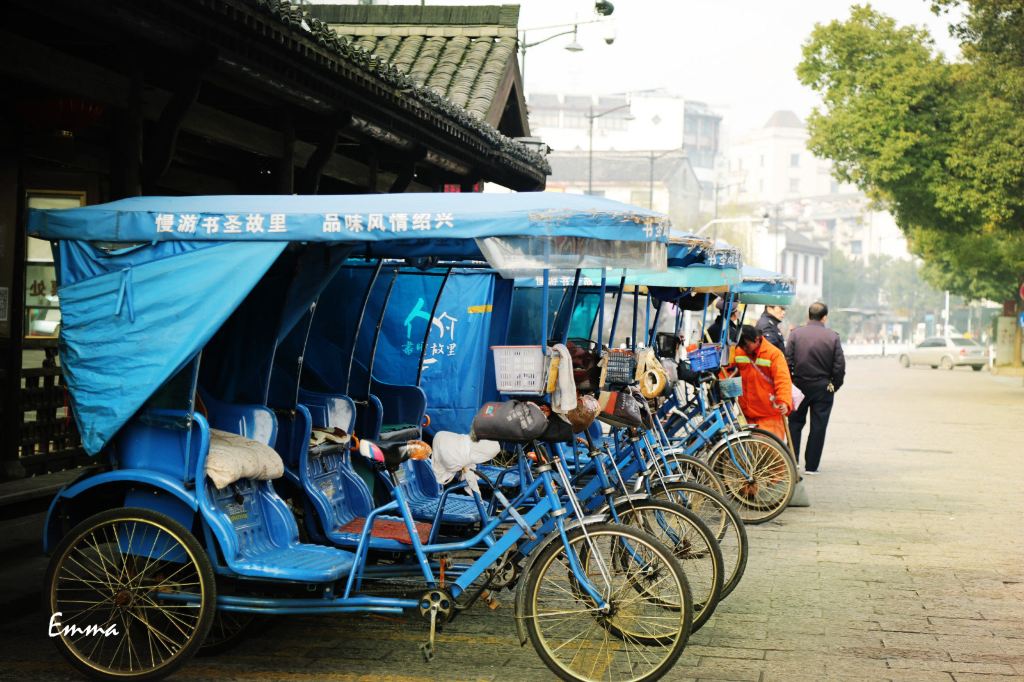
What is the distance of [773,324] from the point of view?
48.3 ft

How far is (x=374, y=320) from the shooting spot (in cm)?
930

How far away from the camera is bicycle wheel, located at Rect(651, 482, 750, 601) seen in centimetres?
735

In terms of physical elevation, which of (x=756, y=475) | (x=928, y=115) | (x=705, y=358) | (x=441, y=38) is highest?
(x=928, y=115)

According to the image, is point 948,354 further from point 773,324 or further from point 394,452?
point 394,452

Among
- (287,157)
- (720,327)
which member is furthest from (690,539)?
(720,327)

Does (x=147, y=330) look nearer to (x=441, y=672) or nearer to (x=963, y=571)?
(x=441, y=672)

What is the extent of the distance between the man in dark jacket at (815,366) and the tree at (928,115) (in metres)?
18.1

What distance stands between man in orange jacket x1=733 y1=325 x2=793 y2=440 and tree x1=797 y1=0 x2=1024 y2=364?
20.4 metres

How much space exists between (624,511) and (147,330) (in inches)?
103

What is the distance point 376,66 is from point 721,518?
5016 millimetres

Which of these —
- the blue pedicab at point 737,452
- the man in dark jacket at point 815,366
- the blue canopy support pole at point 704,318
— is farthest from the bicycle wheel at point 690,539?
the man in dark jacket at point 815,366

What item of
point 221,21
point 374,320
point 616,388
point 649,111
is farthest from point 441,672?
point 649,111

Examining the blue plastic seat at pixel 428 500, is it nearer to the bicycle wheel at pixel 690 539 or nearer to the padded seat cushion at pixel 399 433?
the padded seat cushion at pixel 399 433

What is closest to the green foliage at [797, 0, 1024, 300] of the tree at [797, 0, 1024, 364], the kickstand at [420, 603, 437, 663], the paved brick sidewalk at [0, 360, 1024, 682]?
the tree at [797, 0, 1024, 364]
